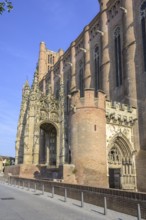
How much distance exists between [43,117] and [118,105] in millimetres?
12129

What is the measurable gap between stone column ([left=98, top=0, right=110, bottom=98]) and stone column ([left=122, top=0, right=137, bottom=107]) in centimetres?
Result: 367

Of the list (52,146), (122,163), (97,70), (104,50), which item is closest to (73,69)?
(97,70)

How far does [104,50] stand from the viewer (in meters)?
33.3

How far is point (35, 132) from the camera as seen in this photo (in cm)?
3269

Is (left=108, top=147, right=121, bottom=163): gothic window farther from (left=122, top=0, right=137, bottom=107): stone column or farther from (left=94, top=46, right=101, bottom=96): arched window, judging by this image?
(left=94, top=46, right=101, bottom=96): arched window

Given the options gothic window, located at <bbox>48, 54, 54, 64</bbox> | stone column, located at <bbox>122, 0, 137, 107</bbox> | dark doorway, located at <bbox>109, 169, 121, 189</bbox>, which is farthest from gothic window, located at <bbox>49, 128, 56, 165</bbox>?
gothic window, located at <bbox>48, 54, 54, 64</bbox>

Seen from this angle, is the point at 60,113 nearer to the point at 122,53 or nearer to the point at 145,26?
the point at 122,53

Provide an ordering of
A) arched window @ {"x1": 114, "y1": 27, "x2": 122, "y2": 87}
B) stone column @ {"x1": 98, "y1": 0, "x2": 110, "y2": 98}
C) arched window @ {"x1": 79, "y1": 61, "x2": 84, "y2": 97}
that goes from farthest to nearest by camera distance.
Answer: arched window @ {"x1": 79, "y1": 61, "x2": 84, "y2": 97} → stone column @ {"x1": 98, "y1": 0, "x2": 110, "y2": 98} → arched window @ {"x1": 114, "y1": 27, "x2": 122, "y2": 87}

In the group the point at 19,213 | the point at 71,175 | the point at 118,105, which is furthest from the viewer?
the point at 118,105

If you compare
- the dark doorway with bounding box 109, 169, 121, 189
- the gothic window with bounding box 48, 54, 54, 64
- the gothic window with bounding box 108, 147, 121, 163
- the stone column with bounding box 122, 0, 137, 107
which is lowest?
the dark doorway with bounding box 109, 169, 121, 189

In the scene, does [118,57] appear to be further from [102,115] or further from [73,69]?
[73,69]

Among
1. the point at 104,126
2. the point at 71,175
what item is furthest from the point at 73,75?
the point at 71,175

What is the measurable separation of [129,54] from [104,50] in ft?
19.1

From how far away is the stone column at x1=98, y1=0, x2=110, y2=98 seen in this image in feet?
105
